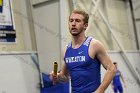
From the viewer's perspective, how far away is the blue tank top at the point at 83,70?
226 cm

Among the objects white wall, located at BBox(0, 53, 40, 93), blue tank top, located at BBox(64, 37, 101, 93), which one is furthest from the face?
white wall, located at BBox(0, 53, 40, 93)

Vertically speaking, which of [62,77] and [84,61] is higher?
[84,61]

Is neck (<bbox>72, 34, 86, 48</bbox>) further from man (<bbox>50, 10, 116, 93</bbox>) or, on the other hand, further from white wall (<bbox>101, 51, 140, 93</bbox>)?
white wall (<bbox>101, 51, 140, 93</bbox>)

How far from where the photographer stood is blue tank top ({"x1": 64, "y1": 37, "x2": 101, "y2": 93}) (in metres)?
2.26

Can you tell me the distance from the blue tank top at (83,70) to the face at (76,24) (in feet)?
0.39

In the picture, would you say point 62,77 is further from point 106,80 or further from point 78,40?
point 106,80

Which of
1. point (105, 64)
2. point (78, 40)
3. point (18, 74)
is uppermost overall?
point (78, 40)

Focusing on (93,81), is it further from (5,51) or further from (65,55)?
(5,51)

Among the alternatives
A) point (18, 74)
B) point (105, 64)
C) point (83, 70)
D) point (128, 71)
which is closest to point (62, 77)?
point (83, 70)

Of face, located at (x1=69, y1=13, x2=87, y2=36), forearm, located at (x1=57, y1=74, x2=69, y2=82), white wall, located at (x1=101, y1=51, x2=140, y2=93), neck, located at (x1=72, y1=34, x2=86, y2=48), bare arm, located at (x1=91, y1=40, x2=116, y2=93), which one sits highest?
face, located at (x1=69, y1=13, x2=87, y2=36)

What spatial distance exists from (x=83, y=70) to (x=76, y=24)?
0.35m

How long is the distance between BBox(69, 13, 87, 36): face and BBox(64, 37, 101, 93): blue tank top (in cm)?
12

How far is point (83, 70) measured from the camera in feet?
7.45

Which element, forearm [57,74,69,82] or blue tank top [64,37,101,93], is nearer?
blue tank top [64,37,101,93]
